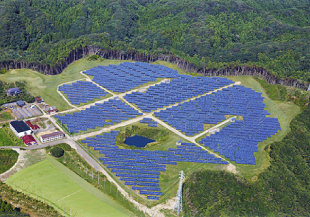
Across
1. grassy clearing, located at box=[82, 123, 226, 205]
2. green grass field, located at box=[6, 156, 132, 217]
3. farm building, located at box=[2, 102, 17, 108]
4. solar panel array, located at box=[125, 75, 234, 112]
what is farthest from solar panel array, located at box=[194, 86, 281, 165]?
farm building, located at box=[2, 102, 17, 108]

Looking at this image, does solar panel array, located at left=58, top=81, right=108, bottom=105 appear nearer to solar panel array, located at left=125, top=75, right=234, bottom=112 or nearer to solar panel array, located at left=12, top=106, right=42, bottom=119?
solar panel array, located at left=125, top=75, right=234, bottom=112

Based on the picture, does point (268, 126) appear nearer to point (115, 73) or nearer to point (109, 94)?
point (109, 94)

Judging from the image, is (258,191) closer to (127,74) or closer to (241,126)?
(241,126)

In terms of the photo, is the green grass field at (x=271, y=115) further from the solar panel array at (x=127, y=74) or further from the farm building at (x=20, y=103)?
the farm building at (x=20, y=103)

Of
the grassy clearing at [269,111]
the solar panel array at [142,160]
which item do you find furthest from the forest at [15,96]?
the grassy clearing at [269,111]

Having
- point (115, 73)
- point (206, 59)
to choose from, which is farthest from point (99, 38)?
point (206, 59)

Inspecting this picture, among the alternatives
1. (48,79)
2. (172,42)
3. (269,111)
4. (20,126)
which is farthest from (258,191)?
(172,42)
